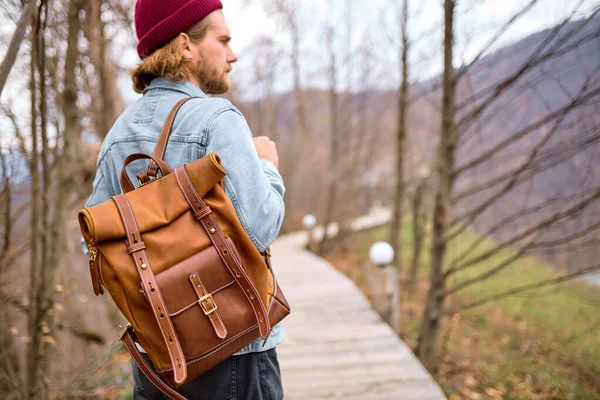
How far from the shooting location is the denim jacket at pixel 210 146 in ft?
3.41

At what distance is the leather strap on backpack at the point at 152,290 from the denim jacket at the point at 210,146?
22 cm

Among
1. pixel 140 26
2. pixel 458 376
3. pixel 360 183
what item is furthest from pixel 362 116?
pixel 140 26

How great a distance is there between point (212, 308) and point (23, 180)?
1.83 metres

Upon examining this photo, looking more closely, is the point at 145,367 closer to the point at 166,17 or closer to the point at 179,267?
the point at 179,267

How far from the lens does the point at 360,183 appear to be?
44.7 ft

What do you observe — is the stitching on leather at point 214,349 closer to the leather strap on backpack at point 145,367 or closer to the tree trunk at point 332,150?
the leather strap on backpack at point 145,367

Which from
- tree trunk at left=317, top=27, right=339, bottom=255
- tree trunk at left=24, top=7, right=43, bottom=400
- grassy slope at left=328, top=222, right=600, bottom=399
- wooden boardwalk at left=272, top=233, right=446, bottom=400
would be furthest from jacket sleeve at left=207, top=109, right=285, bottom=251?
tree trunk at left=317, top=27, right=339, bottom=255

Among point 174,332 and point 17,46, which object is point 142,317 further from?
point 17,46

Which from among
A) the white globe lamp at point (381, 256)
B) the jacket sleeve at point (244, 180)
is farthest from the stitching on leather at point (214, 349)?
the white globe lamp at point (381, 256)

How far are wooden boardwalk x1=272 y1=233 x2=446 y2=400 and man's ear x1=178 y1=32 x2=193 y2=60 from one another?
235cm

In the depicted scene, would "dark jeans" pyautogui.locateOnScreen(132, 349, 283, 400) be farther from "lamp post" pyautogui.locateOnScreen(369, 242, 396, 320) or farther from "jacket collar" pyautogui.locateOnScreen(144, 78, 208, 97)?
"lamp post" pyautogui.locateOnScreen(369, 242, 396, 320)

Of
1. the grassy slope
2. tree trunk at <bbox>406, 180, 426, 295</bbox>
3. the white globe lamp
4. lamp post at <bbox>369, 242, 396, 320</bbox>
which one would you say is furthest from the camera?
tree trunk at <bbox>406, 180, 426, 295</bbox>

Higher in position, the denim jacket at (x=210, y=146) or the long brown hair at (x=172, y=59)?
the long brown hair at (x=172, y=59)

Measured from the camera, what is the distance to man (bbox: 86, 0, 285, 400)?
3.43ft
